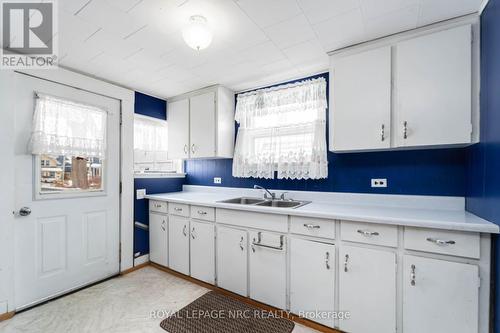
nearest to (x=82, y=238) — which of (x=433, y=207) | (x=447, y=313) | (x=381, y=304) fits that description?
(x=381, y=304)

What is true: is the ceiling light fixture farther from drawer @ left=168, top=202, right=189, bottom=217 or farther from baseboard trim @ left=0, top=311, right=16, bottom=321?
baseboard trim @ left=0, top=311, right=16, bottom=321

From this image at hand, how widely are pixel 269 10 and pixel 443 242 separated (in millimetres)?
1895

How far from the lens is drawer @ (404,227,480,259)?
1.34m

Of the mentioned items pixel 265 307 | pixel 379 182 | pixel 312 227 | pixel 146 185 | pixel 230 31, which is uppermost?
pixel 230 31

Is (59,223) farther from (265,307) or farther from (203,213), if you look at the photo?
(265,307)

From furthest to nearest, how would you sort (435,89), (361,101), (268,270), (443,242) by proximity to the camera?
(268,270)
(361,101)
(435,89)
(443,242)

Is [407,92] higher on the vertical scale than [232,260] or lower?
higher

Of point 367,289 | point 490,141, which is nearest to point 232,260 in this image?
point 367,289

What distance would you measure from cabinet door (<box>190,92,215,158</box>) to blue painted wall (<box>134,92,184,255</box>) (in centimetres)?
63

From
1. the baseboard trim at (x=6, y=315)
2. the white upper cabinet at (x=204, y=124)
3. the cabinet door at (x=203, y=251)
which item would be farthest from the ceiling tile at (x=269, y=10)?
the baseboard trim at (x=6, y=315)

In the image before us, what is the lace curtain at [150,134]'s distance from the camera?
3195 mm

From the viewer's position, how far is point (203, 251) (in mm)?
2471

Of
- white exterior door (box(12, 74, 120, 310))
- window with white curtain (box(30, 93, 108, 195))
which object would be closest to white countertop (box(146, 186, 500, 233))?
white exterior door (box(12, 74, 120, 310))

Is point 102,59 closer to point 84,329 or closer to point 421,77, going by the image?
point 84,329
